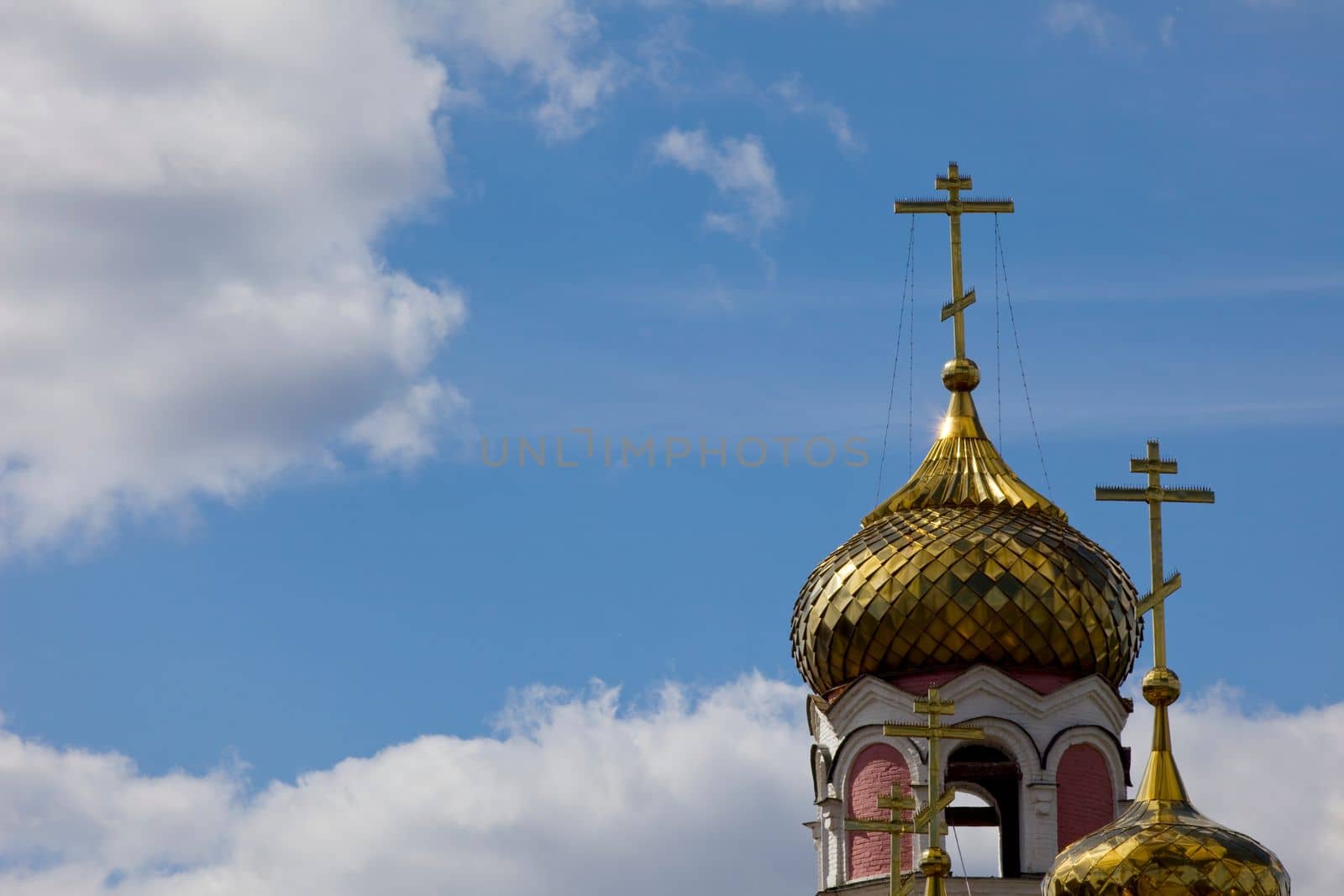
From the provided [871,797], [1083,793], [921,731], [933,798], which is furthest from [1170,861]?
[871,797]

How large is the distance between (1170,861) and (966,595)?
6.16m

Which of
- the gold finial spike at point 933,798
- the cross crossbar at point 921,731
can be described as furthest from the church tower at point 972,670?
the gold finial spike at point 933,798

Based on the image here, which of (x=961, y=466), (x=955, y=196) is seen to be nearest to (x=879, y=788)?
(x=961, y=466)

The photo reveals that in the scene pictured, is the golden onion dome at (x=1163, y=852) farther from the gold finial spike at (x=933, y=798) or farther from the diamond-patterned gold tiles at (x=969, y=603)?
the diamond-patterned gold tiles at (x=969, y=603)

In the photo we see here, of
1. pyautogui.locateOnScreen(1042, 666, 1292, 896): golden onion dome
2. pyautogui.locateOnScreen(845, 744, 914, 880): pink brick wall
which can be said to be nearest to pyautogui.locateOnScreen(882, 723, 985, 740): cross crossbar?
pyautogui.locateOnScreen(1042, 666, 1292, 896): golden onion dome

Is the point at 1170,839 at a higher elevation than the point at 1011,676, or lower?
lower

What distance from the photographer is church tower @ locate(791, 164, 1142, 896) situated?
36438mm

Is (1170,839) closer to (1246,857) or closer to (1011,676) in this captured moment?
(1246,857)

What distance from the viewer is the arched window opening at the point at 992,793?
3725 cm

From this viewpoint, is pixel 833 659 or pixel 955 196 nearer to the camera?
pixel 833 659

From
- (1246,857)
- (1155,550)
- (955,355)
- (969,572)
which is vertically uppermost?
(955,355)

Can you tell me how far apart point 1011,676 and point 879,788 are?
5.81 feet

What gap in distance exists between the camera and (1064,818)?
36469mm

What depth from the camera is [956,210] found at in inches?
1571
